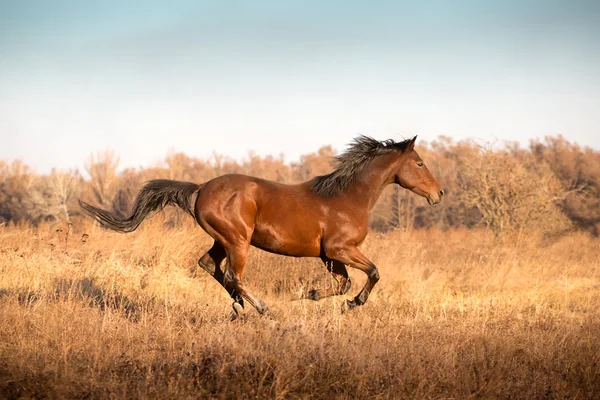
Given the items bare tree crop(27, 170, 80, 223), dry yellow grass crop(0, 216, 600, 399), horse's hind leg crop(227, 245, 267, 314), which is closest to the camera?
dry yellow grass crop(0, 216, 600, 399)

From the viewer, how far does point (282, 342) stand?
5652 millimetres

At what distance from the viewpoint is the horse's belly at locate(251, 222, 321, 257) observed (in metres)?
8.02

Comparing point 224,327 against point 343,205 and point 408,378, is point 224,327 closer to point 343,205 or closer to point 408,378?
point 408,378

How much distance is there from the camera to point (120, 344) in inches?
231

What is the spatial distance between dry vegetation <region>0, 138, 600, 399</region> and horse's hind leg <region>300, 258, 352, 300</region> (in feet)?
0.87

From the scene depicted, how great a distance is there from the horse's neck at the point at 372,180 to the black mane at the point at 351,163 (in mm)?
86

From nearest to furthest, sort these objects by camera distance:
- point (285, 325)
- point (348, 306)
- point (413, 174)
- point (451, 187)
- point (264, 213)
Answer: point (285, 325), point (264, 213), point (348, 306), point (413, 174), point (451, 187)

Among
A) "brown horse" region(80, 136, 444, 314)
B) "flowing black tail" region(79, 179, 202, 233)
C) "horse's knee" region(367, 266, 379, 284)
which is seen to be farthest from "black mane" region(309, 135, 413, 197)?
"flowing black tail" region(79, 179, 202, 233)

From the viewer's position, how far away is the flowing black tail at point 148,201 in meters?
8.23

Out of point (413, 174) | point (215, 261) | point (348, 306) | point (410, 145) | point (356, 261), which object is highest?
point (410, 145)

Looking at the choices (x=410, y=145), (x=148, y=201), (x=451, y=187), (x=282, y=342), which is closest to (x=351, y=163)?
(x=410, y=145)

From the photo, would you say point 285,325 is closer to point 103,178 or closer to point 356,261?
point 356,261

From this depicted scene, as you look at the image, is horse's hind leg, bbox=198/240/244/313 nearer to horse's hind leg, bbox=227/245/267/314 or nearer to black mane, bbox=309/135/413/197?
horse's hind leg, bbox=227/245/267/314

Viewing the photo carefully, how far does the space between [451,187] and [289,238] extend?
35.6m
